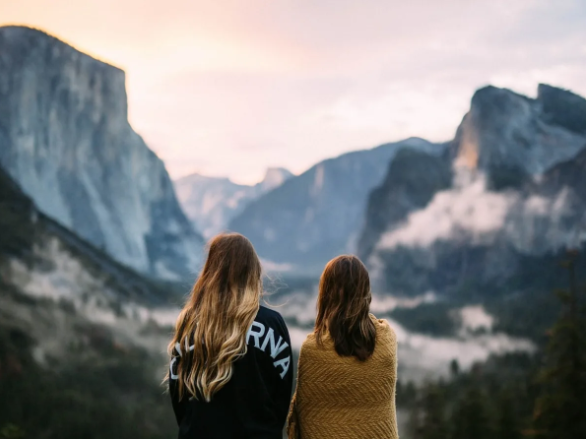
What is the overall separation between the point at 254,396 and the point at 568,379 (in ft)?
76.7

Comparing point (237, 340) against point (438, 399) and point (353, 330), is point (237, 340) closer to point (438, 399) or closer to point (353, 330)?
point (353, 330)

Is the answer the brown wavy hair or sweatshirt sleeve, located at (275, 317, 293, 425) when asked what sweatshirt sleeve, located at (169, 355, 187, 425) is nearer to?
sweatshirt sleeve, located at (275, 317, 293, 425)

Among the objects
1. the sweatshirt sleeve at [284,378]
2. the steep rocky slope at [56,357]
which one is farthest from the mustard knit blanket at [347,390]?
the steep rocky slope at [56,357]

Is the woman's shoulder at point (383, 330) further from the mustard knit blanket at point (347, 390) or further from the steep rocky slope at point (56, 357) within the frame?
the steep rocky slope at point (56, 357)

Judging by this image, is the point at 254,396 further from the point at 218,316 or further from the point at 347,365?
the point at 347,365

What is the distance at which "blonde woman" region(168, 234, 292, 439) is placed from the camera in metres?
6.23

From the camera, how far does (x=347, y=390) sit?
Result: 7.16 m

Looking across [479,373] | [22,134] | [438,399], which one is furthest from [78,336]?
[438,399]

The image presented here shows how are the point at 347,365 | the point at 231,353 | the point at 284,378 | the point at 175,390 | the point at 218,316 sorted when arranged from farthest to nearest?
the point at 347,365
the point at 175,390
the point at 284,378
the point at 218,316
the point at 231,353

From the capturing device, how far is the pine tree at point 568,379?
85.0 ft

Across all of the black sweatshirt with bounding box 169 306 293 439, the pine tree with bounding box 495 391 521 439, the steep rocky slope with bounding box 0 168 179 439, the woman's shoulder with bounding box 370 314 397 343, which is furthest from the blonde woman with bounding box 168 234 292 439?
the steep rocky slope with bounding box 0 168 179 439

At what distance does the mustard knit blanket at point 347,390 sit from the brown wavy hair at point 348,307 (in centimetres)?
11

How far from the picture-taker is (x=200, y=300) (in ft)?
21.4

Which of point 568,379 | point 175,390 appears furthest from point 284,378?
point 568,379
